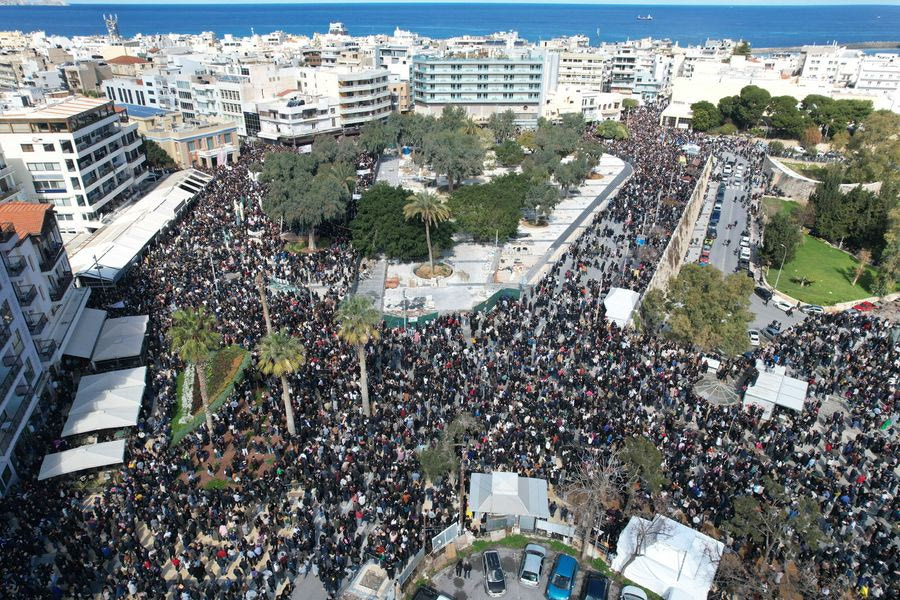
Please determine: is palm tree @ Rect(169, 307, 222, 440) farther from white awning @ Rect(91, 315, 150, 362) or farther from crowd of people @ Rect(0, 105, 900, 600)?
white awning @ Rect(91, 315, 150, 362)

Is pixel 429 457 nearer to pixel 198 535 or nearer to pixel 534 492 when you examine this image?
pixel 534 492

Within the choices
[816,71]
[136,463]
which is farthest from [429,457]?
[816,71]

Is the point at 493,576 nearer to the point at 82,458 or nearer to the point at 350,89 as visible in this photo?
the point at 82,458

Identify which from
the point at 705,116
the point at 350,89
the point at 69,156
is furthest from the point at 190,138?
the point at 705,116

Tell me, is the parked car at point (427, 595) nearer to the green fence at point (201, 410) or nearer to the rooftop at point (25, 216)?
the green fence at point (201, 410)

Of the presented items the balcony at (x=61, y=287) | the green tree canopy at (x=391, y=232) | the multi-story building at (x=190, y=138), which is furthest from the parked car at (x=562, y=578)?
the multi-story building at (x=190, y=138)

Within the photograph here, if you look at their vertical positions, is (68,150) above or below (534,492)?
above
